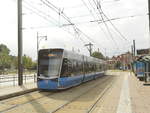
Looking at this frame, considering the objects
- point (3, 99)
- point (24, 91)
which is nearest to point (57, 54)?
point (24, 91)

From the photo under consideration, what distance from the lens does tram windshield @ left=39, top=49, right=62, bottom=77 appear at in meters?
15.4

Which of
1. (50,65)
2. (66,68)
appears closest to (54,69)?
(50,65)

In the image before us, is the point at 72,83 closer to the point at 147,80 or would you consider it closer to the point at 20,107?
the point at 20,107

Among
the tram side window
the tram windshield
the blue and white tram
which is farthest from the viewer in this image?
the tram side window

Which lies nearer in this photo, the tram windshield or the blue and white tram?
the blue and white tram

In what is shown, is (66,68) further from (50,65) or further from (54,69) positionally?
(50,65)

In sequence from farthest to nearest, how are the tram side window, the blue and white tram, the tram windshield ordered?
the tram side window → the tram windshield → the blue and white tram

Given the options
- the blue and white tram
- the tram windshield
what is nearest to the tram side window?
the blue and white tram

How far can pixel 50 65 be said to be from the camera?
15.6 meters

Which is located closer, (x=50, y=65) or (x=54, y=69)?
(x=54, y=69)

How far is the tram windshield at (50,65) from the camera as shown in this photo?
15356 mm

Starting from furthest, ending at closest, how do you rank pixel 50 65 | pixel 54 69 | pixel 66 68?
pixel 66 68 < pixel 50 65 < pixel 54 69

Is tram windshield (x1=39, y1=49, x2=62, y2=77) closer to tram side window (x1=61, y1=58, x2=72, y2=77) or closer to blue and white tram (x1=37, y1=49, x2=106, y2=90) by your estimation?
blue and white tram (x1=37, y1=49, x2=106, y2=90)

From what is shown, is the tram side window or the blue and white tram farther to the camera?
the tram side window
